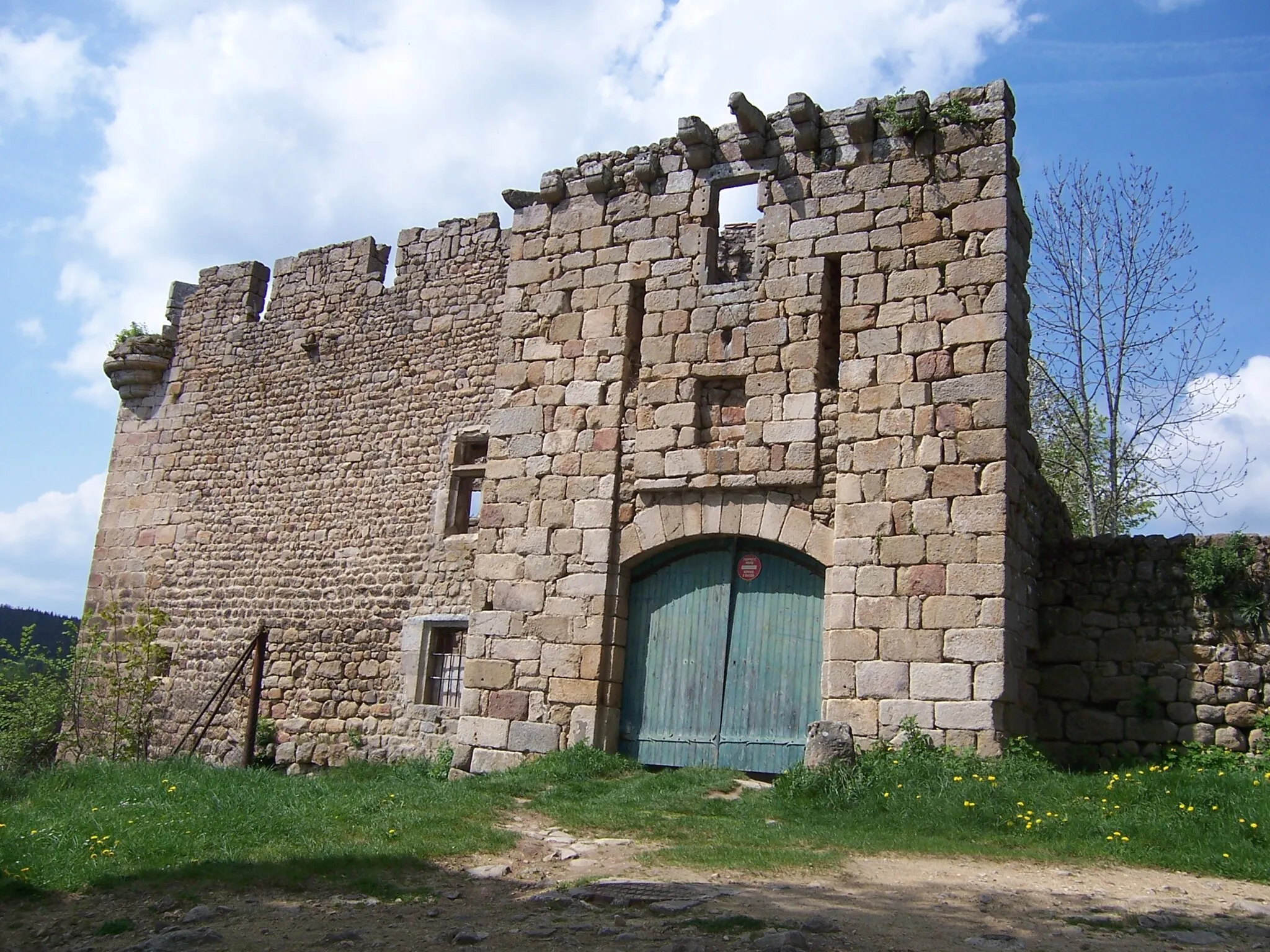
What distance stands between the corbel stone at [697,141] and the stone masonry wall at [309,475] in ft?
11.3

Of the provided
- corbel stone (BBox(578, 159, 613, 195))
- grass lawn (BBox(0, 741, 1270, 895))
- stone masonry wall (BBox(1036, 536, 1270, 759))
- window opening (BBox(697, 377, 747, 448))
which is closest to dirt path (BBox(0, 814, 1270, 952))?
grass lawn (BBox(0, 741, 1270, 895))

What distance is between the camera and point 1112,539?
9.25 m

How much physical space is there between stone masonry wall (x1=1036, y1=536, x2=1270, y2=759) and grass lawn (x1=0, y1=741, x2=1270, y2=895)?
1.23ft

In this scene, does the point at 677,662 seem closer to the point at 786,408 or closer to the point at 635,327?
the point at 786,408

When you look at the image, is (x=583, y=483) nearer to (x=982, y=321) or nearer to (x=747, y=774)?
(x=747, y=774)

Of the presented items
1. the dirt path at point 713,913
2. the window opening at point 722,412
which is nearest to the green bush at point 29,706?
the window opening at point 722,412

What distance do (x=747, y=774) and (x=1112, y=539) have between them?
3.54 metres

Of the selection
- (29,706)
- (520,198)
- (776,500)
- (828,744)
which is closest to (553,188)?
(520,198)

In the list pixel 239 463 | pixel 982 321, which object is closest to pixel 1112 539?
pixel 982 321

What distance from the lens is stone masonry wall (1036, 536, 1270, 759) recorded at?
8555 millimetres

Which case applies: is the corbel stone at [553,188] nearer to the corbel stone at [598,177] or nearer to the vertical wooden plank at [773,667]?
the corbel stone at [598,177]

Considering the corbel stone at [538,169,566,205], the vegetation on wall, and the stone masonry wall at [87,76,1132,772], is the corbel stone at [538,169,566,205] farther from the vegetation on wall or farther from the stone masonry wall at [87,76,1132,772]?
the vegetation on wall

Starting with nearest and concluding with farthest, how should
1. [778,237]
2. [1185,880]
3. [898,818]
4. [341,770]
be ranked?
[1185,880] → [898,818] → [778,237] → [341,770]

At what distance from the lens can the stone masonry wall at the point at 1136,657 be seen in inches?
337
